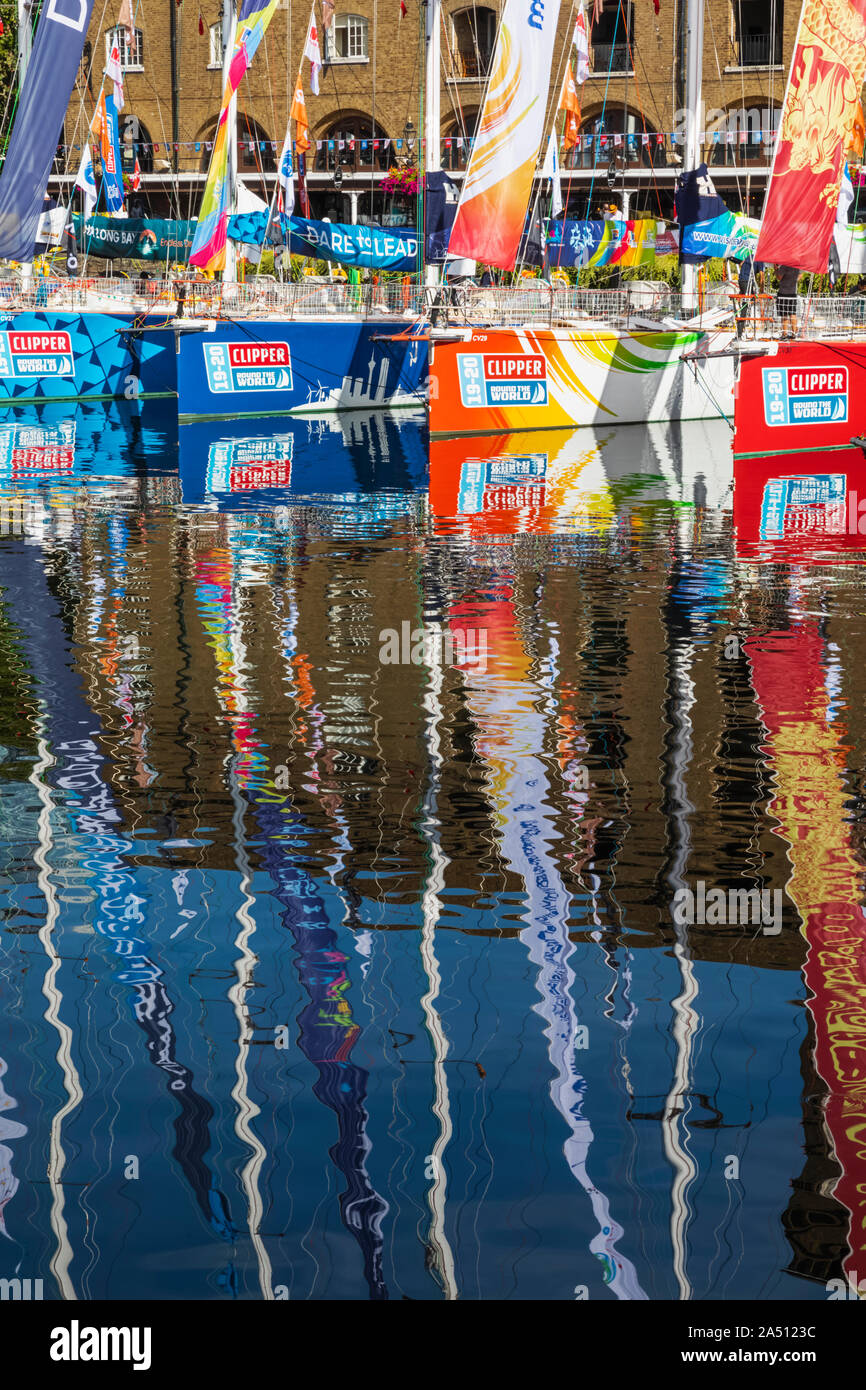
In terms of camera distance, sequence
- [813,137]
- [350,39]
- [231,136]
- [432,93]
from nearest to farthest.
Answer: [813,137] < [432,93] < [231,136] < [350,39]

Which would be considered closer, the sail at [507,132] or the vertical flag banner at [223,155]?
the sail at [507,132]

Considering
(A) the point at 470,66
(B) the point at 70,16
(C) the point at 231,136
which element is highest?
(A) the point at 470,66

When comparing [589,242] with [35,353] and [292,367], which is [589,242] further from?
[35,353]

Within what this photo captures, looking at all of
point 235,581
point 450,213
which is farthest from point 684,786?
point 450,213

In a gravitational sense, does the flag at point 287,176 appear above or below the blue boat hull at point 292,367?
above

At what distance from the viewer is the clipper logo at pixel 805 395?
91.6ft

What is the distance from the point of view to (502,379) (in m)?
32.0

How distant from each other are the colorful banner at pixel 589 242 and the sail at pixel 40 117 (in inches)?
589

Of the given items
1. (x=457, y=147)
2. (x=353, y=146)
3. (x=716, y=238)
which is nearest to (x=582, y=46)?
(x=716, y=238)

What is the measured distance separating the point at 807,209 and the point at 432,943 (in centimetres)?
2282

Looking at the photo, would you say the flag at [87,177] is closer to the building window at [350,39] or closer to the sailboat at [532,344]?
the sailboat at [532,344]

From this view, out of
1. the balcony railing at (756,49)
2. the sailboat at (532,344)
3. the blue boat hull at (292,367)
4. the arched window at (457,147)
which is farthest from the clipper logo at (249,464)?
the balcony railing at (756,49)

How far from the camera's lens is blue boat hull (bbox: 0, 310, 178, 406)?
38000mm
